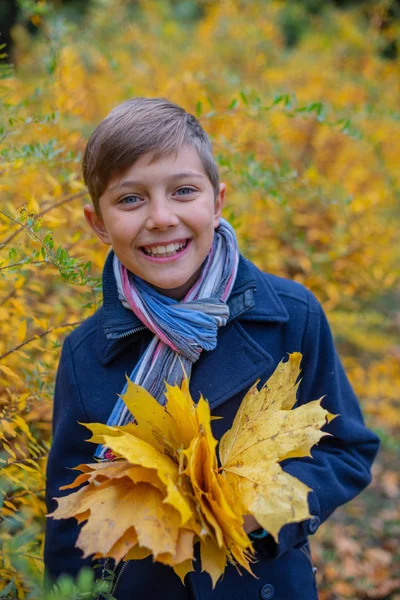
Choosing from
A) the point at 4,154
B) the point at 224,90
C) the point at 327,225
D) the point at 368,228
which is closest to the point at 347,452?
the point at 4,154

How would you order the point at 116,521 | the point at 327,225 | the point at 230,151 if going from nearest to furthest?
the point at 116,521 → the point at 230,151 → the point at 327,225

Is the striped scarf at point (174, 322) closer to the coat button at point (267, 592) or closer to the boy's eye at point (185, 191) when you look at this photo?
the boy's eye at point (185, 191)

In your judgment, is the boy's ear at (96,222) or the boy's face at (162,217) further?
the boy's ear at (96,222)

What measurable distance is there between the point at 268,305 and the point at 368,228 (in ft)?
6.33

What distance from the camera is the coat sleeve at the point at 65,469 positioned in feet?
5.33

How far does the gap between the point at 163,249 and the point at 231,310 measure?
0.25m

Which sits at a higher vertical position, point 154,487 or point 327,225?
point 154,487

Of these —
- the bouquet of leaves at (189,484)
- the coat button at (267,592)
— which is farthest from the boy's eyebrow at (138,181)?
the coat button at (267,592)

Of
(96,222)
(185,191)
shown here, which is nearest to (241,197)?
(96,222)

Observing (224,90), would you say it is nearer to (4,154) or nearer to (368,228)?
(368,228)

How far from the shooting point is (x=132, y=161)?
1465mm

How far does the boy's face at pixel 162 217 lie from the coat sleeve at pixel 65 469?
412mm

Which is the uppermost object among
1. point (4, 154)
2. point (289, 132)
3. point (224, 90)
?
point (4, 154)

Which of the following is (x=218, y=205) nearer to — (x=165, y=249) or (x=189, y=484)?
(x=165, y=249)
